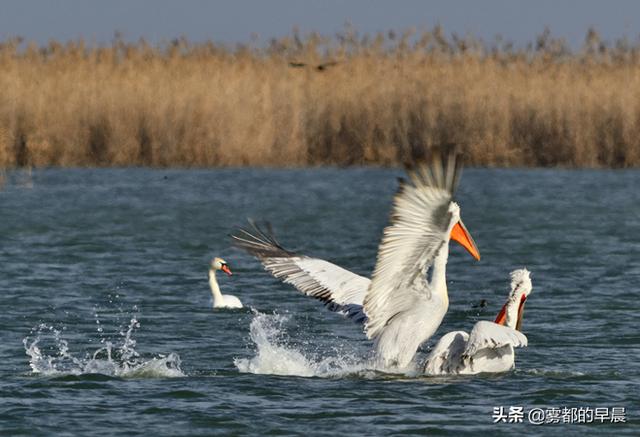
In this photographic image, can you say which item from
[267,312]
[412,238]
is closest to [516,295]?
[412,238]

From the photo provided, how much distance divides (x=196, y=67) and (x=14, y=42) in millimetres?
3105

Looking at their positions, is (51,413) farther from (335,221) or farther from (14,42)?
(14,42)

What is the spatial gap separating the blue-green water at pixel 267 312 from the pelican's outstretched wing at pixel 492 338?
10.2 inches

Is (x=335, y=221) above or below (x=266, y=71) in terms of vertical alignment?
below

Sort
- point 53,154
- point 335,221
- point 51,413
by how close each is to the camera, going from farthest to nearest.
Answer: point 53,154 < point 335,221 < point 51,413

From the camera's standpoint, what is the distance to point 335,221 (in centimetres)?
1859

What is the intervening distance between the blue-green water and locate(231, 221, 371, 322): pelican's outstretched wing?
36 cm

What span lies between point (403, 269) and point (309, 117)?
566 inches

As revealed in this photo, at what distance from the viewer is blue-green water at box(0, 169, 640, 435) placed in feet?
25.1

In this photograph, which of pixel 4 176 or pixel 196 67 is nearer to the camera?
pixel 4 176

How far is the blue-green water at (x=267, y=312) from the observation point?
25.1 ft

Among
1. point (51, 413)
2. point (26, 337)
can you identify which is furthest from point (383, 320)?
point (26, 337)

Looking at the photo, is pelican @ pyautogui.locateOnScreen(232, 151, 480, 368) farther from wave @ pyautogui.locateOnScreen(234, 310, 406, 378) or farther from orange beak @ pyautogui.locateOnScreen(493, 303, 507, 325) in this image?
orange beak @ pyautogui.locateOnScreen(493, 303, 507, 325)

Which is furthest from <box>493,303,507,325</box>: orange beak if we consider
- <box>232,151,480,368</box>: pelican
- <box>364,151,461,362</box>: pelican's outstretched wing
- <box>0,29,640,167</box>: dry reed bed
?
<box>0,29,640,167</box>: dry reed bed
